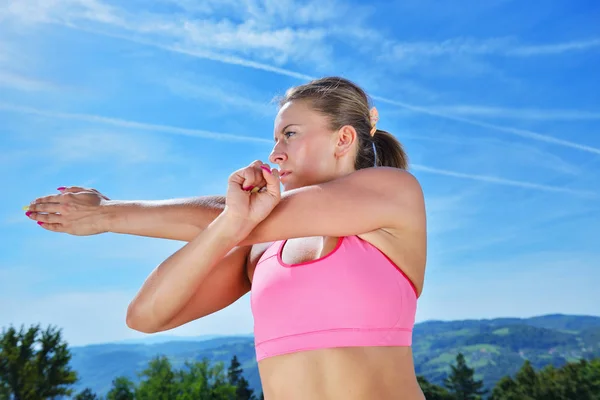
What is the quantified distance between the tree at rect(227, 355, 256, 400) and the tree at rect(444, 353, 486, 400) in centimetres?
1853

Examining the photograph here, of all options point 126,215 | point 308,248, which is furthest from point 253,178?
point 126,215

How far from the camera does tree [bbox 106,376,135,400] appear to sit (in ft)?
200

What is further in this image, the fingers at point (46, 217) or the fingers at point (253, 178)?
the fingers at point (46, 217)

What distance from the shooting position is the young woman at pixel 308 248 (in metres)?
2.59

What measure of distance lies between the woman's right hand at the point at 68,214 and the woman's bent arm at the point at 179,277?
368mm

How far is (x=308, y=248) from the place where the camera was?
2906 mm

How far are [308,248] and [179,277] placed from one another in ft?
1.93

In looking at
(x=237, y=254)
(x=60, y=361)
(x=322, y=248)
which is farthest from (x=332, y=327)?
(x=60, y=361)

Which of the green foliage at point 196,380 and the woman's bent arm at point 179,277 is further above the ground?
the green foliage at point 196,380

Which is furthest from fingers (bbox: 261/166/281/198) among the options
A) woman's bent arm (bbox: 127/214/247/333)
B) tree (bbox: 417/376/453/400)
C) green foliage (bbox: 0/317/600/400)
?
tree (bbox: 417/376/453/400)

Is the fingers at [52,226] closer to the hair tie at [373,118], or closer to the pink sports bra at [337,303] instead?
the pink sports bra at [337,303]

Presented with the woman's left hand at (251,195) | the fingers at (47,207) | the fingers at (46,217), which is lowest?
the woman's left hand at (251,195)

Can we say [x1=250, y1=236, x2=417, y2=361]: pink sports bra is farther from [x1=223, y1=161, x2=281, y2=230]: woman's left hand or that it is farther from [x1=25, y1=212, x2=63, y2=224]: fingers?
[x1=25, y1=212, x2=63, y2=224]: fingers

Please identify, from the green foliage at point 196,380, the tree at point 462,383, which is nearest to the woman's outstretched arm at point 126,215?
the green foliage at point 196,380
